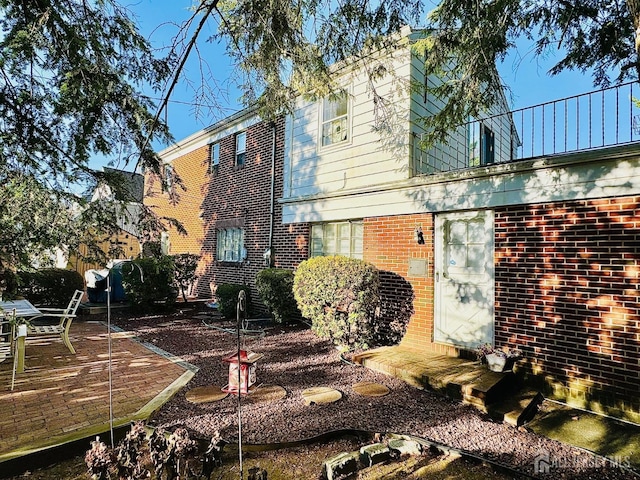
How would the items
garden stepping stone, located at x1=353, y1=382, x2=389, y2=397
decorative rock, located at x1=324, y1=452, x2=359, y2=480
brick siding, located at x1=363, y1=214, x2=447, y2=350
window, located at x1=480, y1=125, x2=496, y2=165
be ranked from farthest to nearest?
window, located at x1=480, y1=125, x2=496, y2=165
brick siding, located at x1=363, y1=214, x2=447, y2=350
garden stepping stone, located at x1=353, y1=382, x2=389, y2=397
decorative rock, located at x1=324, y1=452, x2=359, y2=480

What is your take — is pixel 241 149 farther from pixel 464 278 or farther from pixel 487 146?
pixel 464 278

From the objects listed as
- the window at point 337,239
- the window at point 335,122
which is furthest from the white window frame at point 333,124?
the window at point 337,239

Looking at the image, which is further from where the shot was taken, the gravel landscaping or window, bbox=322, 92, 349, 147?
window, bbox=322, 92, 349, 147

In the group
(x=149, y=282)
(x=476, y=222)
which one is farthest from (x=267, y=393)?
(x=149, y=282)

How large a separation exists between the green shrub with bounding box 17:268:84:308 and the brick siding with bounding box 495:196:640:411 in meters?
10.0

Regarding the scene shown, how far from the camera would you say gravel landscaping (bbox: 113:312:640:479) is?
3.27 meters

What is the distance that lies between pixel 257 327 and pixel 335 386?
386 centimetres

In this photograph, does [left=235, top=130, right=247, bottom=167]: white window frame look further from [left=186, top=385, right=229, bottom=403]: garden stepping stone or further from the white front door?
[left=186, top=385, right=229, bottom=403]: garden stepping stone

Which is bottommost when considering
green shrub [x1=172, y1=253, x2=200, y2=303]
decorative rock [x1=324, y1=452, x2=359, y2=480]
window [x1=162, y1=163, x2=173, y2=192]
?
decorative rock [x1=324, y1=452, x2=359, y2=480]

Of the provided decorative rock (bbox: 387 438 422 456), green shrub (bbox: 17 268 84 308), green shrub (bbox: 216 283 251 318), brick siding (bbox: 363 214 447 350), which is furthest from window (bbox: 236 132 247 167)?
decorative rock (bbox: 387 438 422 456)

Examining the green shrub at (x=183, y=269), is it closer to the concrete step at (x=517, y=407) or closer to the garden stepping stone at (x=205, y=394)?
the garden stepping stone at (x=205, y=394)

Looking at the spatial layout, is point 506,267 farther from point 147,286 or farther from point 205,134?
point 205,134

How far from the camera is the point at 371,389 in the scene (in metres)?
4.62

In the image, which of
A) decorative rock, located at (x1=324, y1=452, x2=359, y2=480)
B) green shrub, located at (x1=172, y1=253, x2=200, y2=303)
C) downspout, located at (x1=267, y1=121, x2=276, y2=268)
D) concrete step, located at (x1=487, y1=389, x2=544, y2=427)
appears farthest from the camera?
green shrub, located at (x1=172, y1=253, x2=200, y2=303)
